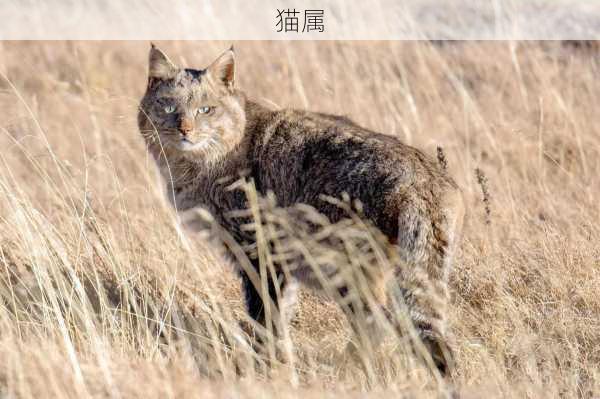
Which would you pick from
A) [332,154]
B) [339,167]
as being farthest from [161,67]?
[339,167]

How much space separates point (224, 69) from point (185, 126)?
0.47 metres

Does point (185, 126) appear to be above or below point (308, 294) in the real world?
above

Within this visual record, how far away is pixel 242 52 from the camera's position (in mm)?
8492

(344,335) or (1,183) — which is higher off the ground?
(1,183)

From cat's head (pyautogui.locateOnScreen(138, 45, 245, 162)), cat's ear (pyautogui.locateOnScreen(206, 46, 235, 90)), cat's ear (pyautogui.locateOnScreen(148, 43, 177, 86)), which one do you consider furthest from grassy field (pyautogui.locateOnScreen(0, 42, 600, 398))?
cat's ear (pyautogui.locateOnScreen(206, 46, 235, 90))

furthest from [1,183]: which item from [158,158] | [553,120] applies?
[553,120]

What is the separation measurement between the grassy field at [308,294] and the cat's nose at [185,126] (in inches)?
10.8

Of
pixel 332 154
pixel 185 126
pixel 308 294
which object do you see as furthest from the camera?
pixel 308 294

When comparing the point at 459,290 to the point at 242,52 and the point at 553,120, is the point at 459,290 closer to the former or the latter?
the point at 553,120

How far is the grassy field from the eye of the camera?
10.3 ft

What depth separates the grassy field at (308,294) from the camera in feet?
10.3

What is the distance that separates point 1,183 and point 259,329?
119 cm

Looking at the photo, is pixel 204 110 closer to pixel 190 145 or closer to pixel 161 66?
pixel 190 145

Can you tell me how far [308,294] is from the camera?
4.38 m
